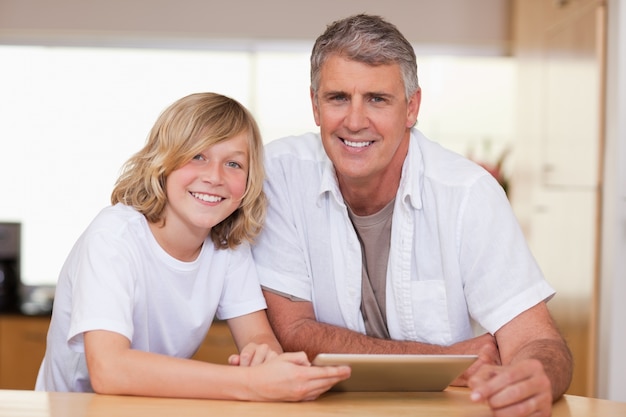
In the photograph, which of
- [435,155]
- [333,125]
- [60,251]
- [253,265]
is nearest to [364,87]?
[333,125]

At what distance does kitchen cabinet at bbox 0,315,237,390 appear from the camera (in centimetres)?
471

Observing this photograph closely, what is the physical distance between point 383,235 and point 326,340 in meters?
0.31

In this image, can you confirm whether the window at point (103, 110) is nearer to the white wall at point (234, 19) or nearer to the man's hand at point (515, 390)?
the white wall at point (234, 19)

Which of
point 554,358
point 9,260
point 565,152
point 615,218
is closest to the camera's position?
point 554,358

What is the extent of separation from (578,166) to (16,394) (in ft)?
9.35

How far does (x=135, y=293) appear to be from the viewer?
1.95m

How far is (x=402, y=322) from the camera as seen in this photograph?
2.21 meters

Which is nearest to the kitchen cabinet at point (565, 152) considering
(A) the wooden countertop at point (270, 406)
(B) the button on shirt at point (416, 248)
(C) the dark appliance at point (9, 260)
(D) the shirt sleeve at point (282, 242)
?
(B) the button on shirt at point (416, 248)

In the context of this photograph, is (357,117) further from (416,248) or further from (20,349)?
(20,349)

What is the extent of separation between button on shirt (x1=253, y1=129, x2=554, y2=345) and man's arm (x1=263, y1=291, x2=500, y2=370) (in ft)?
0.12

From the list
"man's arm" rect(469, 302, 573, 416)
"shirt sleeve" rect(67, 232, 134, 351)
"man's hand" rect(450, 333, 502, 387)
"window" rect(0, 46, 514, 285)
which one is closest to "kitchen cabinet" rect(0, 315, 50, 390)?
"window" rect(0, 46, 514, 285)

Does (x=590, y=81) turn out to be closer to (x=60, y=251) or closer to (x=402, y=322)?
(x=402, y=322)

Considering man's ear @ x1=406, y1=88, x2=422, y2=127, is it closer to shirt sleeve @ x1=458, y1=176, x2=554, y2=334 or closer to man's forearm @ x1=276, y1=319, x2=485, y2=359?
shirt sleeve @ x1=458, y1=176, x2=554, y2=334

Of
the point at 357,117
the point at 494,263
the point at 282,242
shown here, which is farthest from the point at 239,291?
the point at 494,263
